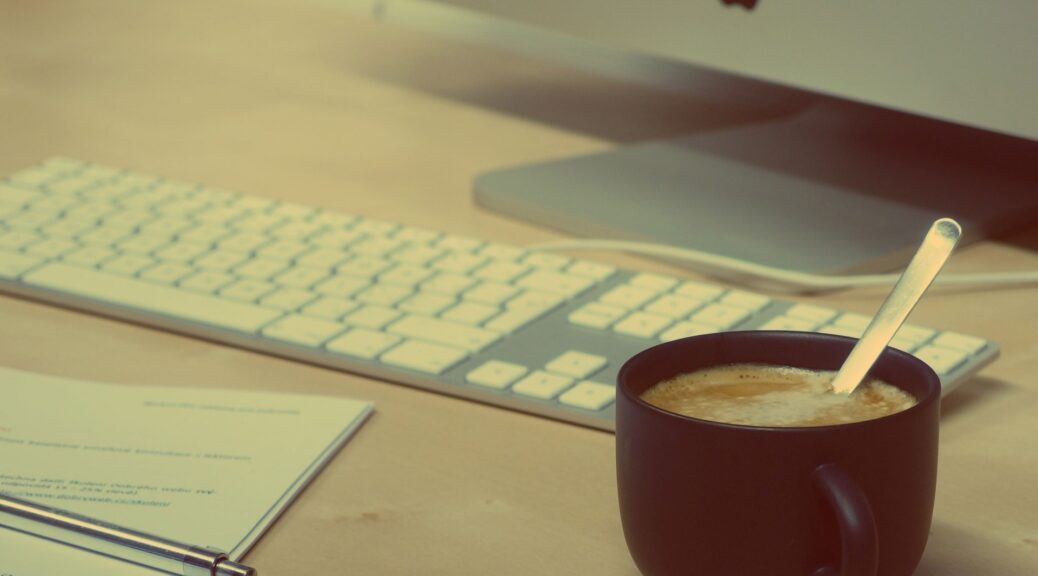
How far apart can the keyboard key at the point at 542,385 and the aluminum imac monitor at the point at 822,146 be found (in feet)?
0.58

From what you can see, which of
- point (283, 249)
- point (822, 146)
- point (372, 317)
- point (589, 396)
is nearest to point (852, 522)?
point (589, 396)

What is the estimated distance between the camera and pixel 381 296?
0.63 metres

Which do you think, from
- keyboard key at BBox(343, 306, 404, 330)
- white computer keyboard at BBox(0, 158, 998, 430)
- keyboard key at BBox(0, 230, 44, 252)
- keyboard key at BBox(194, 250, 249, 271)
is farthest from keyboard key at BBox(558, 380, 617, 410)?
keyboard key at BBox(0, 230, 44, 252)

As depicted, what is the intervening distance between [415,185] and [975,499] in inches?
17.3

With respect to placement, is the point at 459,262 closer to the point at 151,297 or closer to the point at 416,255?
the point at 416,255

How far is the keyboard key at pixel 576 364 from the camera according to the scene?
56 cm

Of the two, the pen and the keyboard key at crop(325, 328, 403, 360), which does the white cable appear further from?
the pen

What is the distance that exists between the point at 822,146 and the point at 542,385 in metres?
0.37

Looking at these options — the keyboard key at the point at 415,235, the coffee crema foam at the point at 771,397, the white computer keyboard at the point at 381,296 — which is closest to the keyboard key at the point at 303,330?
the white computer keyboard at the point at 381,296

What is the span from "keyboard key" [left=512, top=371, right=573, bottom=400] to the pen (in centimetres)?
16

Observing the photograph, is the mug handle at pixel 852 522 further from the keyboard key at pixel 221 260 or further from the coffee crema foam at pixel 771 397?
the keyboard key at pixel 221 260

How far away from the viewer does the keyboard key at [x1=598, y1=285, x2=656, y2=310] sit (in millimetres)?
623

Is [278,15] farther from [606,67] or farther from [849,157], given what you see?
[849,157]

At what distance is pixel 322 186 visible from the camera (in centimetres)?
84
